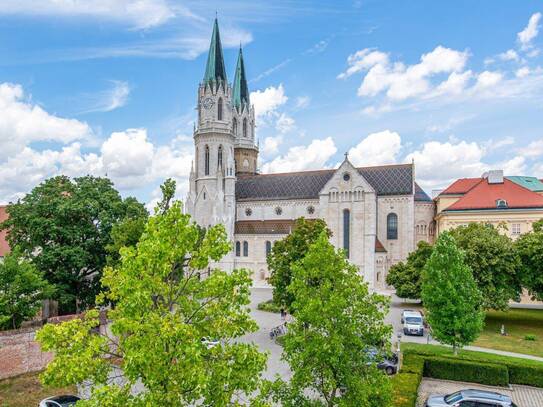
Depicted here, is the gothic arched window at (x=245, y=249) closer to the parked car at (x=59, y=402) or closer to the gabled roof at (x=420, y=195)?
the gabled roof at (x=420, y=195)

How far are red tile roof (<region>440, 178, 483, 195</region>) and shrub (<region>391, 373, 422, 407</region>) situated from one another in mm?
39752

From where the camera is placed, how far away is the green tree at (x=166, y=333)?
28.1 ft

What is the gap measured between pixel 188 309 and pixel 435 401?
13.9 meters

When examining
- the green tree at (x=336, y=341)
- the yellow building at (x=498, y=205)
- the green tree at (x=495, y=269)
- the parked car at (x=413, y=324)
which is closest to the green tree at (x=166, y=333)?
the green tree at (x=336, y=341)

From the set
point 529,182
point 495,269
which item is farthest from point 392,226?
point 495,269

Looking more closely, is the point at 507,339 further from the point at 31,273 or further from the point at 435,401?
the point at 31,273

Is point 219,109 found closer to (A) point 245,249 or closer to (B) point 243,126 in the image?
(B) point 243,126

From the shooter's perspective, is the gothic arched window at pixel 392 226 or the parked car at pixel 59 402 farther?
the gothic arched window at pixel 392 226

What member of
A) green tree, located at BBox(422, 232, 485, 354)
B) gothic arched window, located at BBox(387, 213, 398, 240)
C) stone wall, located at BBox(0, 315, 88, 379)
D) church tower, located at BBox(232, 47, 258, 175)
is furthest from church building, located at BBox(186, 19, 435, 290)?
stone wall, located at BBox(0, 315, 88, 379)

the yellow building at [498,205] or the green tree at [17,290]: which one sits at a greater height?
the yellow building at [498,205]

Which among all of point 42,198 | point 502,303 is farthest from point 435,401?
point 42,198

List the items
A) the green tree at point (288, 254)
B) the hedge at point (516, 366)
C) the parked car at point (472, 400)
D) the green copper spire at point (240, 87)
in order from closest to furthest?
the parked car at point (472, 400)
the hedge at point (516, 366)
the green tree at point (288, 254)
the green copper spire at point (240, 87)

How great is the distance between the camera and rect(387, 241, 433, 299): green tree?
1539 inches

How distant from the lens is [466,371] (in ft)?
73.2
